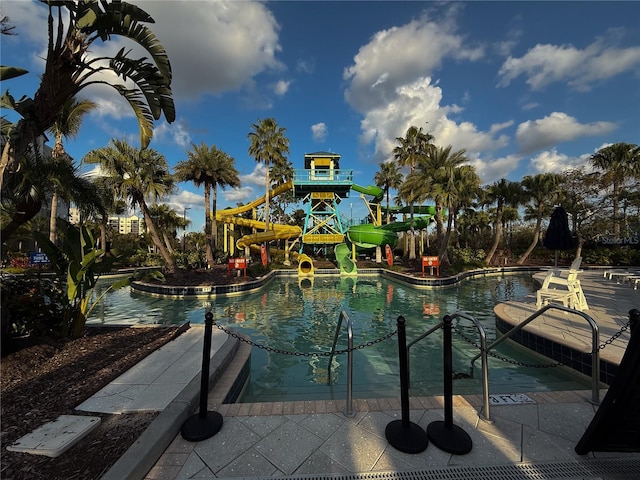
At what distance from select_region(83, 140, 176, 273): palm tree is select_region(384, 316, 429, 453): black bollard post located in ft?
53.0

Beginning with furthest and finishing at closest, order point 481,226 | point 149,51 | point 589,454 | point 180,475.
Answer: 1. point 481,226
2. point 149,51
3. point 589,454
4. point 180,475

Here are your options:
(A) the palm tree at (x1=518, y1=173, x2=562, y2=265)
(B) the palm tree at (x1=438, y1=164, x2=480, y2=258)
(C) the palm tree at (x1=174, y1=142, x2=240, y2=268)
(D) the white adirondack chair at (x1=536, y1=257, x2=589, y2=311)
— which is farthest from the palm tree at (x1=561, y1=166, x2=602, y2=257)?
(C) the palm tree at (x1=174, y1=142, x2=240, y2=268)

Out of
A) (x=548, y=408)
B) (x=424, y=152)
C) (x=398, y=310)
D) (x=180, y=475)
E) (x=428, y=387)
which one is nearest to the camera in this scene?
(x=180, y=475)

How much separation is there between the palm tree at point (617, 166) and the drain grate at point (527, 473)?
99.8 ft

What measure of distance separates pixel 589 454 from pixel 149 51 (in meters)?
7.01

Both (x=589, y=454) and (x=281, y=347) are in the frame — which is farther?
(x=281, y=347)

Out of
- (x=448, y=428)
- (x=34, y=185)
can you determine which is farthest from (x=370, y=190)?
(x=448, y=428)

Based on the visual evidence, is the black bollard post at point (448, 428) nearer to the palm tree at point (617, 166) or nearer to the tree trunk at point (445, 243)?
the tree trunk at point (445, 243)

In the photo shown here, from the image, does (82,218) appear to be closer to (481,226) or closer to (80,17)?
(80,17)

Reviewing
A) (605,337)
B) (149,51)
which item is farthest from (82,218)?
(605,337)

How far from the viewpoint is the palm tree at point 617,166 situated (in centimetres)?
2370

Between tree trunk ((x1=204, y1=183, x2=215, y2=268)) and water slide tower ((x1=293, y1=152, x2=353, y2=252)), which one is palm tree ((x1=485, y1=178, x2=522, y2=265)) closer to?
water slide tower ((x1=293, y1=152, x2=353, y2=252))

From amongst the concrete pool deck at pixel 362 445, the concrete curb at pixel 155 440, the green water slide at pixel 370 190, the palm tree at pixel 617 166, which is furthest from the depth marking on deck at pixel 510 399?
the palm tree at pixel 617 166

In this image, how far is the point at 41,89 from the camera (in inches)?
145
